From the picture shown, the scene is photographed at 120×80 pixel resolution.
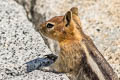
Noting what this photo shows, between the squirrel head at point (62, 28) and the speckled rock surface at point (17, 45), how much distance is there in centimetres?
15

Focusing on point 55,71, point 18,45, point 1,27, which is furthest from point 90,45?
point 1,27

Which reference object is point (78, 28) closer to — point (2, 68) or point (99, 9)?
point (2, 68)

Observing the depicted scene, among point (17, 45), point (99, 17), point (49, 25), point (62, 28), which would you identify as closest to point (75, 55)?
point (62, 28)

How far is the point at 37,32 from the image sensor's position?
4746 mm

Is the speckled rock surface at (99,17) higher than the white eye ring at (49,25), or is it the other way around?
the white eye ring at (49,25)

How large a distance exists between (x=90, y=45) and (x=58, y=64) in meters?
0.43

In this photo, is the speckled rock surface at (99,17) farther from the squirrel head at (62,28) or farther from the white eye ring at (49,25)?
the white eye ring at (49,25)

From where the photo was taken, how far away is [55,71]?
4.20 meters

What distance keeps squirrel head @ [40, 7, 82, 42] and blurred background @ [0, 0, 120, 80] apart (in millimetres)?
145

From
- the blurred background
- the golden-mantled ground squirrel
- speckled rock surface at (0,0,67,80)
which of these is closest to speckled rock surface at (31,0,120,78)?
the blurred background

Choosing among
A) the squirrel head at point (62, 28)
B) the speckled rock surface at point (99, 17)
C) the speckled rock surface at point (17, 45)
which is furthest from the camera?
the speckled rock surface at point (99, 17)

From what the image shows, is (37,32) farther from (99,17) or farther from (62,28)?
(99,17)

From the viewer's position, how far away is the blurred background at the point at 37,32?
4.19m

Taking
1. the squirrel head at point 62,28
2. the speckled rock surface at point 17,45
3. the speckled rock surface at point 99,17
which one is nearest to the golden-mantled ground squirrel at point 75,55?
the squirrel head at point 62,28
